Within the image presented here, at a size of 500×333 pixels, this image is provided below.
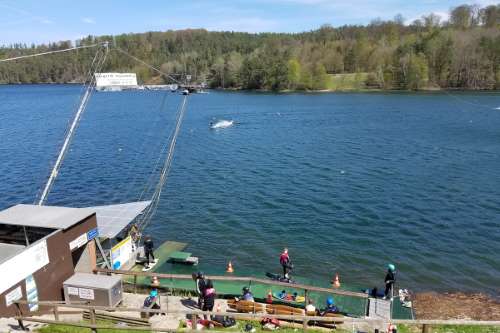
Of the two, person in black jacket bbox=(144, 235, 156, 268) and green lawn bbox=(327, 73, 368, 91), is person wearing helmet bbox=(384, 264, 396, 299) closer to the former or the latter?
person in black jacket bbox=(144, 235, 156, 268)

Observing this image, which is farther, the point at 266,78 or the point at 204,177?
the point at 266,78

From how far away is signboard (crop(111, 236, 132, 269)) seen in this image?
75.4 feet

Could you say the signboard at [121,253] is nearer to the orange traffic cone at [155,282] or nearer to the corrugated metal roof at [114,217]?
the corrugated metal roof at [114,217]

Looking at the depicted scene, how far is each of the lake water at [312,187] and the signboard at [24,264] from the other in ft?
41.1

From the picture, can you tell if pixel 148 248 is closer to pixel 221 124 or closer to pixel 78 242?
pixel 78 242

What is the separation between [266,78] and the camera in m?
180

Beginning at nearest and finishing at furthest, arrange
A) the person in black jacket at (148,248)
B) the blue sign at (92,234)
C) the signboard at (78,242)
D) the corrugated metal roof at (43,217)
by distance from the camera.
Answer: the corrugated metal roof at (43,217)
the signboard at (78,242)
the blue sign at (92,234)
the person in black jacket at (148,248)

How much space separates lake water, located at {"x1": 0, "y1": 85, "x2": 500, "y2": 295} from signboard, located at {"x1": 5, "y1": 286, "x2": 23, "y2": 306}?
1326cm

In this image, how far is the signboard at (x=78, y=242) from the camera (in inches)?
711

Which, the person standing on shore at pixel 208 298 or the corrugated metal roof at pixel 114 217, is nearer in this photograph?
the person standing on shore at pixel 208 298

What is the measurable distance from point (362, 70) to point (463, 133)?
121196mm

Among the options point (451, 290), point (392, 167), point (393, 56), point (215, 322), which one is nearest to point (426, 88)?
point (393, 56)

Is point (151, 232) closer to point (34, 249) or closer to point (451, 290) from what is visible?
point (34, 249)

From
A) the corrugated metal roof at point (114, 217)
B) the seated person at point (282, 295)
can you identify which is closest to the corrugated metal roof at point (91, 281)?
the corrugated metal roof at point (114, 217)
